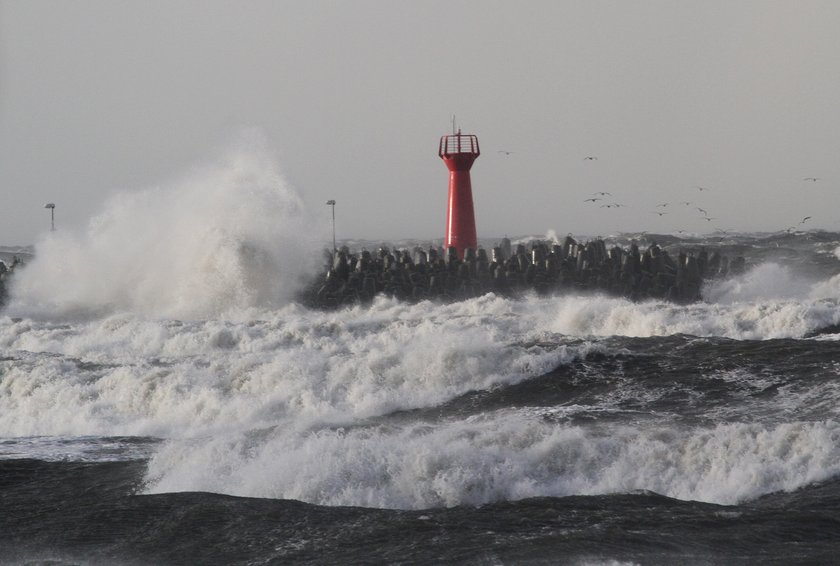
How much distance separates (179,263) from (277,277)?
10.5ft

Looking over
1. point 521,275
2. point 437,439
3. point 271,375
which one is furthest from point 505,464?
point 521,275

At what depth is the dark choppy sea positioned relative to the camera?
343 inches

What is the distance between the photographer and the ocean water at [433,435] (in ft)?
28.7

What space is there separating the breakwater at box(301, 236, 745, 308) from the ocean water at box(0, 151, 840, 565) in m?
0.61

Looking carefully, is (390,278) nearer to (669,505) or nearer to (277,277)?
(277,277)

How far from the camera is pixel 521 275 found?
89.0 ft

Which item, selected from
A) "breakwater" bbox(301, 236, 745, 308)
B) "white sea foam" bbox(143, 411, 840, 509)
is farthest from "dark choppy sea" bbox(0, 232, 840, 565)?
"breakwater" bbox(301, 236, 745, 308)

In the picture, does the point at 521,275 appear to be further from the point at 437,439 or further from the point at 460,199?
the point at 437,439

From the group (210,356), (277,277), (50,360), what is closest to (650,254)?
(277,277)

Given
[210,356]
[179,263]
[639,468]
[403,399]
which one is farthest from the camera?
[179,263]

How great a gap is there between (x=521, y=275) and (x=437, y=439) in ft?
53.4

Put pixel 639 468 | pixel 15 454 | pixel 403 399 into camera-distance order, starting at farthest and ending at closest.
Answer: pixel 403 399 → pixel 15 454 → pixel 639 468

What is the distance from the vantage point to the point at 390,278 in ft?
89.8

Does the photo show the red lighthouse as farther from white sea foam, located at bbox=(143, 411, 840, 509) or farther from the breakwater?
white sea foam, located at bbox=(143, 411, 840, 509)
